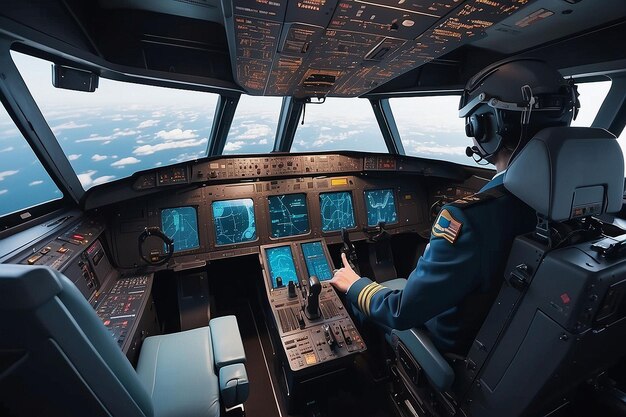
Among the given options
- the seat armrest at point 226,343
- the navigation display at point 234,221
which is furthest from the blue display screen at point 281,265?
the seat armrest at point 226,343

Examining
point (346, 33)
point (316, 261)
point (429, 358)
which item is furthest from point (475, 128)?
point (316, 261)

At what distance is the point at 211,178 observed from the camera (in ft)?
8.59

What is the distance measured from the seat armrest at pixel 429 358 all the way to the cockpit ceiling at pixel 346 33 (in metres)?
1.51

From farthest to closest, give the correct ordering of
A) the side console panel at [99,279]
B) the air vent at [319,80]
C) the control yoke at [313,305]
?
the air vent at [319,80]
the control yoke at [313,305]
the side console panel at [99,279]

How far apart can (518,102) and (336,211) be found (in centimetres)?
217

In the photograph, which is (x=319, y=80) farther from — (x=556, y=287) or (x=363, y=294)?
(x=556, y=287)

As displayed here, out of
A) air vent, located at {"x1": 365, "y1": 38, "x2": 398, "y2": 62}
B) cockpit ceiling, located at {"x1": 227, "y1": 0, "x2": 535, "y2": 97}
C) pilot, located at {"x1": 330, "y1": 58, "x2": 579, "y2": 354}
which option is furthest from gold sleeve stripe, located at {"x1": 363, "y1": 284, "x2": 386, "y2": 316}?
air vent, located at {"x1": 365, "y1": 38, "x2": 398, "y2": 62}

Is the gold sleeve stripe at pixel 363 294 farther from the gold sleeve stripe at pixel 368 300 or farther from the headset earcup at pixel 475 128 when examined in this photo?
the headset earcup at pixel 475 128

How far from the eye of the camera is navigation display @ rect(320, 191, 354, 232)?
3.02 meters

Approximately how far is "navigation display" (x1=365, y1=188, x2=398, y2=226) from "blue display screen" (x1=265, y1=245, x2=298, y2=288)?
1060mm

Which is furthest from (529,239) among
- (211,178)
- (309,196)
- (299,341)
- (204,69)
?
(204,69)

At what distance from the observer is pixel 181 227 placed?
257 cm

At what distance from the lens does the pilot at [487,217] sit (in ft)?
3.25

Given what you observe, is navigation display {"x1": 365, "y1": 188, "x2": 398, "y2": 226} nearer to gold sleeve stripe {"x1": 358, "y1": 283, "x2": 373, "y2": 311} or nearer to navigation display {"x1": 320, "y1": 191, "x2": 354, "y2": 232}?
navigation display {"x1": 320, "y1": 191, "x2": 354, "y2": 232}
